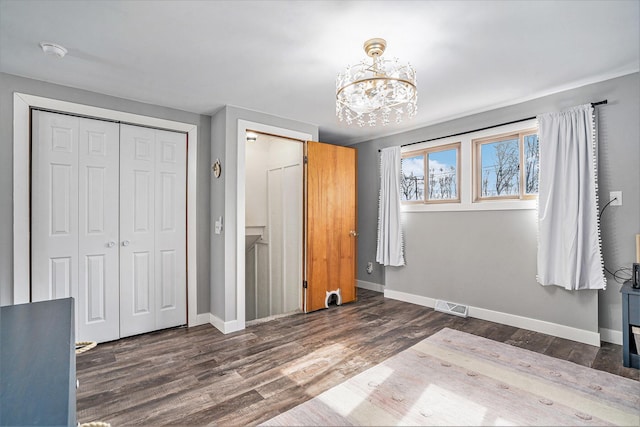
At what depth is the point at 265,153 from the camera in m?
4.86

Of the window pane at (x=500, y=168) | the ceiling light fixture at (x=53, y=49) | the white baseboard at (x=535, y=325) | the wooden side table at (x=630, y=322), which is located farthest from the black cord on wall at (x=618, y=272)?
the ceiling light fixture at (x=53, y=49)

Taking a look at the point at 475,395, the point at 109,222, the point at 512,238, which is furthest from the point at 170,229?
the point at 512,238

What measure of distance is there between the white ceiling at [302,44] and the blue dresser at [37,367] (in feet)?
5.60

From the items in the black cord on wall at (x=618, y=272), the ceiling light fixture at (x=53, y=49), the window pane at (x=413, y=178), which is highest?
the ceiling light fixture at (x=53, y=49)

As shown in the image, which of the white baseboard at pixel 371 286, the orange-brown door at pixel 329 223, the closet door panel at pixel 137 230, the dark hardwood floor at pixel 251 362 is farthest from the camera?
the white baseboard at pixel 371 286

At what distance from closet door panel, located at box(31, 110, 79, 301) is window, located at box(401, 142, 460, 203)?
388 centimetres

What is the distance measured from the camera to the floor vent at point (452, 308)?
3.71 m

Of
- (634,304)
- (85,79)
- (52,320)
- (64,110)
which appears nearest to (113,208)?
(64,110)

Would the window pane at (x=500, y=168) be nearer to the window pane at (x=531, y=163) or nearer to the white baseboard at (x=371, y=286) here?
the window pane at (x=531, y=163)

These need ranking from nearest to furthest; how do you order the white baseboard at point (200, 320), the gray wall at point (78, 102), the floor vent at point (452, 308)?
the gray wall at point (78, 102), the white baseboard at point (200, 320), the floor vent at point (452, 308)

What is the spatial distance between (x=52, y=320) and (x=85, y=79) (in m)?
2.41

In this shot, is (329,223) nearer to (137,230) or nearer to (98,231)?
(137,230)

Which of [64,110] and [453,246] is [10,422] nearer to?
[64,110]

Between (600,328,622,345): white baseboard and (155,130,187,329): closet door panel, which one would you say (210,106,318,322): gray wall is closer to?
(155,130,187,329): closet door panel
